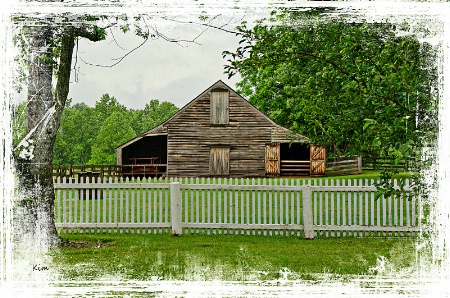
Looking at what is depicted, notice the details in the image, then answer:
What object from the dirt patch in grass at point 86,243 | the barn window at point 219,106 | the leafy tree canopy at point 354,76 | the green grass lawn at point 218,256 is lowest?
the green grass lawn at point 218,256

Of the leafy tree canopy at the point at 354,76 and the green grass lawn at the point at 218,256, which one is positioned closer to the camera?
the leafy tree canopy at the point at 354,76

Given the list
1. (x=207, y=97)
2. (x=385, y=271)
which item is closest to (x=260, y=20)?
(x=385, y=271)

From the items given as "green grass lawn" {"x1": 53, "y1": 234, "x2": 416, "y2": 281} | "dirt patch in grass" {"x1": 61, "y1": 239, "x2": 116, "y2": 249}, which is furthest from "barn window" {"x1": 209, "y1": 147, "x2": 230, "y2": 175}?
"dirt patch in grass" {"x1": 61, "y1": 239, "x2": 116, "y2": 249}

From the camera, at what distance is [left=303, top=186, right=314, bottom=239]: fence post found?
10.8 meters

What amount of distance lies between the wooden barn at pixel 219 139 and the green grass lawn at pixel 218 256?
1995 cm

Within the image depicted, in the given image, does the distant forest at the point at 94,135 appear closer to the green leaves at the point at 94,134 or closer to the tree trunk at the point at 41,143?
the green leaves at the point at 94,134

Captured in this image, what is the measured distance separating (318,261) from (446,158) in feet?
11.3

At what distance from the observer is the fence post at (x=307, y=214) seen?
10750 mm

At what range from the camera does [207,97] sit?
100 feet

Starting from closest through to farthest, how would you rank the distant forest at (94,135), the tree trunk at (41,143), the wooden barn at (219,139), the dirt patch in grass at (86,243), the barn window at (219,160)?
the tree trunk at (41,143)
the dirt patch in grass at (86,243)
the wooden barn at (219,139)
the barn window at (219,160)
the distant forest at (94,135)

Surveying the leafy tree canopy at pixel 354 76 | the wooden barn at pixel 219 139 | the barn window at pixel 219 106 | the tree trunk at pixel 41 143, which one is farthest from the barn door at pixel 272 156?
the leafy tree canopy at pixel 354 76

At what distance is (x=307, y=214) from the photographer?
10.8 metres

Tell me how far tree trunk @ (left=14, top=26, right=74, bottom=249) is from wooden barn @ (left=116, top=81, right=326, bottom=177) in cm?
2064

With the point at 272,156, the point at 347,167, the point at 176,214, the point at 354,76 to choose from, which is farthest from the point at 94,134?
the point at 354,76
